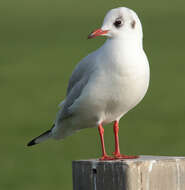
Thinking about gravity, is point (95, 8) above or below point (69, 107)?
above

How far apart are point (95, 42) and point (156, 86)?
7.36 metres

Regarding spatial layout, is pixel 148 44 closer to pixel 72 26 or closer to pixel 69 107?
pixel 72 26

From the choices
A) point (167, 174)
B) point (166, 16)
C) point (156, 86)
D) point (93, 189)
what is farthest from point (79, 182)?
point (166, 16)

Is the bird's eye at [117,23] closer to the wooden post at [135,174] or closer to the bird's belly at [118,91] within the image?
the bird's belly at [118,91]

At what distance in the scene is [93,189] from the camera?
528cm

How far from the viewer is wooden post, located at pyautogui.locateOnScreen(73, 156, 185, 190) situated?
5.12m

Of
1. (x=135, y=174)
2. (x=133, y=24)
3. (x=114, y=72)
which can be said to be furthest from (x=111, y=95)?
(x=135, y=174)

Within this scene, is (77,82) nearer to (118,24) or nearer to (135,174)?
(118,24)

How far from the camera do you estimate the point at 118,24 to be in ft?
21.5

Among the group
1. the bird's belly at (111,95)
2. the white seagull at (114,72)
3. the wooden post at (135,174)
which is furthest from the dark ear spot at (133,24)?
the wooden post at (135,174)

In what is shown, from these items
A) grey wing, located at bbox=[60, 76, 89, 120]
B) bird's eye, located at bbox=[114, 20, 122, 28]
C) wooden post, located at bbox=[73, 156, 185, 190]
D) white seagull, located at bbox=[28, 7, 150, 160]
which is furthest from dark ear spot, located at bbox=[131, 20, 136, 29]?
wooden post, located at bbox=[73, 156, 185, 190]

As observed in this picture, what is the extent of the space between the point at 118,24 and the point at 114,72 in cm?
48

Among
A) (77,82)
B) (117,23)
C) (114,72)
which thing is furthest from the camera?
(77,82)

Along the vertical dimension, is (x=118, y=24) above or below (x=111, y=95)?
above
